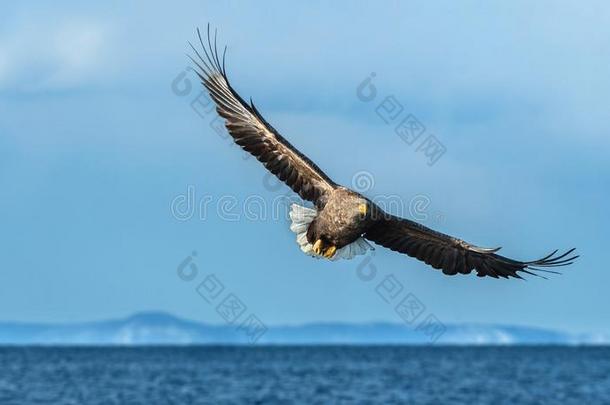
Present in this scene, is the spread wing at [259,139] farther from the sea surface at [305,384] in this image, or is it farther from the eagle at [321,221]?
the sea surface at [305,384]

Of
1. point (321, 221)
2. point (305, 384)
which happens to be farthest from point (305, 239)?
point (305, 384)

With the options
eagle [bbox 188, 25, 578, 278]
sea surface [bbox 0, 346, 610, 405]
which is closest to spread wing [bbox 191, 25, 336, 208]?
eagle [bbox 188, 25, 578, 278]

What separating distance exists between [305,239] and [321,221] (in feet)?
2.22

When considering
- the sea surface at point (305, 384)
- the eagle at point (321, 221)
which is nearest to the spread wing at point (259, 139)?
the eagle at point (321, 221)

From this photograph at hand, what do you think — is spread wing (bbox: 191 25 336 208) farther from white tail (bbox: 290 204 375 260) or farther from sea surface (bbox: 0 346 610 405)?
sea surface (bbox: 0 346 610 405)

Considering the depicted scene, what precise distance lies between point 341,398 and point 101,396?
38.5 ft

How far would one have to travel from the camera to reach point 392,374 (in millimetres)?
85312

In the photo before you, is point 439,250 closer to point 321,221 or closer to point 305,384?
point 321,221

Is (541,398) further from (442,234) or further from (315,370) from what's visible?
(442,234)

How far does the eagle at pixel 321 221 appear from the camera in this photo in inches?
692

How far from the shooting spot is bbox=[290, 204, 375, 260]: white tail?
1783 cm

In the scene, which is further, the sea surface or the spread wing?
the sea surface

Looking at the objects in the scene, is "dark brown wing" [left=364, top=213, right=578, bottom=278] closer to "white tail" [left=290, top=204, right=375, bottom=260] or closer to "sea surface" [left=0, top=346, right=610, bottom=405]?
"white tail" [left=290, top=204, right=375, bottom=260]

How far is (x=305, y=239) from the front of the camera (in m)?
17.9
